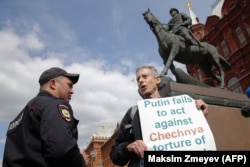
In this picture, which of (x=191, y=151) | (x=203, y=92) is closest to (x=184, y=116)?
(x=191, y=151)

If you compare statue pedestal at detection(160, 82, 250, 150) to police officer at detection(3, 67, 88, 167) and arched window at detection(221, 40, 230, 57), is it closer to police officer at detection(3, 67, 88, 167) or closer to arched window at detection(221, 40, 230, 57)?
police officer at detection(3, 67, 88, 167)

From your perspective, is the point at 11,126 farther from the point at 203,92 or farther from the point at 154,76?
the point at 203,92

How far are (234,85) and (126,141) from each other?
74.4ft

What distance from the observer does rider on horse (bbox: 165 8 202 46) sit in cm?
726

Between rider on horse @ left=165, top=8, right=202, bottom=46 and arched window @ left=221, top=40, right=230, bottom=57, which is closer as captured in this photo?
rider on horse @ left=165, top=8, right=202, bottom=46

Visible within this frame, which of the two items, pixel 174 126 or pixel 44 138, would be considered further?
pixel 174 126

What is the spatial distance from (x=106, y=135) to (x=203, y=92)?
42.1 metres

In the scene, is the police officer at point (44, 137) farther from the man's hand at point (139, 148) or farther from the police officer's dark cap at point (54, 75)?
the man's hand at point (139, 148)

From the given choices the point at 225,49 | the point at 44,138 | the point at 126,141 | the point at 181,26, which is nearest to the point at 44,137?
the point at 44,138

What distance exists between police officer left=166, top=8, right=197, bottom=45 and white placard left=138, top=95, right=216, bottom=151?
5.53 metres

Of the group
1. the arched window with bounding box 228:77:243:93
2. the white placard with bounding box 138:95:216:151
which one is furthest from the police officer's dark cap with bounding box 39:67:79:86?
the arched window with bounding box 228:77:243:93

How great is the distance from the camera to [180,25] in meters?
7.47

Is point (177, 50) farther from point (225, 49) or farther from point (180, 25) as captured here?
point (225, 49)

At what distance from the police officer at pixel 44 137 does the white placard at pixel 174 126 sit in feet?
1.62
